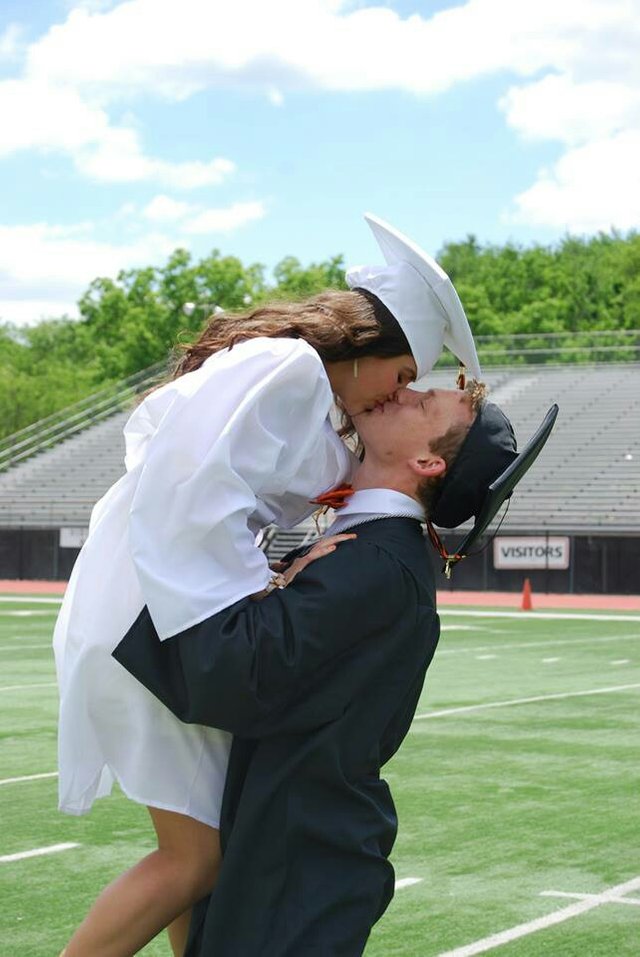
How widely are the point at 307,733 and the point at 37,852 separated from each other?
3.87 m

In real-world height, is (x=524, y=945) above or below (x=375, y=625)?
below

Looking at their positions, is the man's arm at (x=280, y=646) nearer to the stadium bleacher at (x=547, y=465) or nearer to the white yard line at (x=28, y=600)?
the white yard line at (x=28, y=600)

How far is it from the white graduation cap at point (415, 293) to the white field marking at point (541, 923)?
2.51 m

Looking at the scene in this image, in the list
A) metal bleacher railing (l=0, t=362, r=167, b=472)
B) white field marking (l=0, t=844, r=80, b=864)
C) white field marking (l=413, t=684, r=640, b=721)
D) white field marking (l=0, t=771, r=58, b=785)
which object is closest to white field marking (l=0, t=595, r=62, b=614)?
metal bleacher railing (l=0, t=362, r=167, b=472)

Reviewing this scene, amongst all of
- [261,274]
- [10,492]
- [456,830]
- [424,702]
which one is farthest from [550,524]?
[261,274]

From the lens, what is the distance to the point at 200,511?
103 inches

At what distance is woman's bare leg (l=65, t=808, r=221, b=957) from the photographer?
2867 mm

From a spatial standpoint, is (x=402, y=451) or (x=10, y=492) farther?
(x=10, y=492)

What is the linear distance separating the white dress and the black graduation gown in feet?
0.23

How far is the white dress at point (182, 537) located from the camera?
8.64 ft

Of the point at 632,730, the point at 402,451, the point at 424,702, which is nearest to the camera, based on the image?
the point at 402,451

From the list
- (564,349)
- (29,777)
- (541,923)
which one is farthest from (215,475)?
(564,349)

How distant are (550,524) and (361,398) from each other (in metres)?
27.1

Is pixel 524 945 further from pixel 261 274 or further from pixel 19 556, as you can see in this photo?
pixel 261 274
